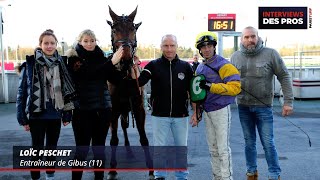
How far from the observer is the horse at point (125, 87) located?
4366mm

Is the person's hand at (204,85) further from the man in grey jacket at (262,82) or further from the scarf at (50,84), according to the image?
the scarf at (50,84)

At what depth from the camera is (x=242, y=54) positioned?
14.7 feet

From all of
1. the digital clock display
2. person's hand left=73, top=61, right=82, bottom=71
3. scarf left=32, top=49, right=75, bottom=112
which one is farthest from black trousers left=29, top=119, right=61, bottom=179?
the digital clock display

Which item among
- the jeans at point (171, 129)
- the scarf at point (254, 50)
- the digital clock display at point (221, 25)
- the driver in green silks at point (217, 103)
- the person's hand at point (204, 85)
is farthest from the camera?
the digital clock display at point (221, 25)

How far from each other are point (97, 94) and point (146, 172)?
1689 mm

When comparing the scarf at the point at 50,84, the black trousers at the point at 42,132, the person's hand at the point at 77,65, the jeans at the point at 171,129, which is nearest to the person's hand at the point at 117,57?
the person's hand at the point at 77,65

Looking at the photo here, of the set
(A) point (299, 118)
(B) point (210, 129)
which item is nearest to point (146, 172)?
(B) point (210, 129)

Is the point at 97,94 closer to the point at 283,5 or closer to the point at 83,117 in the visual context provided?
the point at 83,117

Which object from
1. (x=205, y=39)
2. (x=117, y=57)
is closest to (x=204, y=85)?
(x=205, y=39)

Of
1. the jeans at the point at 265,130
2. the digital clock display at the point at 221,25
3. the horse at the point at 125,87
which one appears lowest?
the jeans at the point at 265,130

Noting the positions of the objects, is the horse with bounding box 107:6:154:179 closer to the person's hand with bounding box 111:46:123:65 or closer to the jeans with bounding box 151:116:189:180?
the person's hand with bounding box 111:46:123:65

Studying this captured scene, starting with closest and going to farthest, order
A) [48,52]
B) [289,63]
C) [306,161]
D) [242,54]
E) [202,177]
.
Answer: [48,52]
[242,54]
[202,177]
[306,161]
[289,63]

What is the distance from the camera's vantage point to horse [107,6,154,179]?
437cm

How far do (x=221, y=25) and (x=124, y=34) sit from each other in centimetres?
1055
